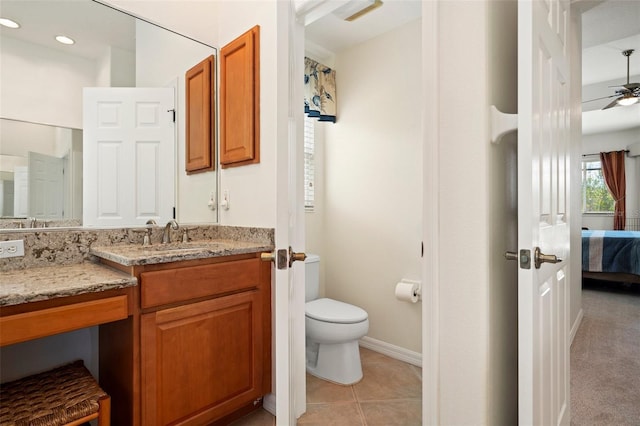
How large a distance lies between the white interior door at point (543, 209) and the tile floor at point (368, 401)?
0.76 m

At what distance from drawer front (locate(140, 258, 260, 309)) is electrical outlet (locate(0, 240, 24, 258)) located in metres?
0.61

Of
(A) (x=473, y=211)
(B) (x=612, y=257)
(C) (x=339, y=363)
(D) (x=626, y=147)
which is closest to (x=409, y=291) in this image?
(C) (x=339, y=363)

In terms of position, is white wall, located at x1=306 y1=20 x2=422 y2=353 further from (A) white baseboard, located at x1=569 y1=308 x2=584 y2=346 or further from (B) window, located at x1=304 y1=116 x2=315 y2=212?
(A) white baseboard, located at x1=569 y1=308 x2=584 y2=346

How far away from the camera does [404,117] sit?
2.44 m

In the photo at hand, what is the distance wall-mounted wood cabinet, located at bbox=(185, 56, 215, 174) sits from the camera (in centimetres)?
212

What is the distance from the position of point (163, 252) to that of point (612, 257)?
5.51 meters

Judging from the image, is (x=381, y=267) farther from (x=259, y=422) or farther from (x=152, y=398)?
(x=152, y=398)

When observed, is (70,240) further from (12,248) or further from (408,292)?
(408,292)

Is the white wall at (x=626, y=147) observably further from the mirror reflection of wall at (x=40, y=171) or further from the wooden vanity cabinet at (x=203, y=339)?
the mirror reflection of wall at (x=40, y=171)

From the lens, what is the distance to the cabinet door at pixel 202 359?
4.40 feet

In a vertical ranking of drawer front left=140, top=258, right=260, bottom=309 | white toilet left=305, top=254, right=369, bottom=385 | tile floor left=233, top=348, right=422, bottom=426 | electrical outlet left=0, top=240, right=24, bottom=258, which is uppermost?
electrical outlet left=0, top=240, right=24, bottom=258

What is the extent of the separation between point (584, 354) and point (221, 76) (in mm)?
3269

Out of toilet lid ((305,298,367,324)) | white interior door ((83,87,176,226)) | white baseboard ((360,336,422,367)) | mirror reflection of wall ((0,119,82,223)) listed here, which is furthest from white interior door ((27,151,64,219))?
white baseboard ((360,336,422,367))

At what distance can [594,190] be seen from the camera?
7125 millimetres
